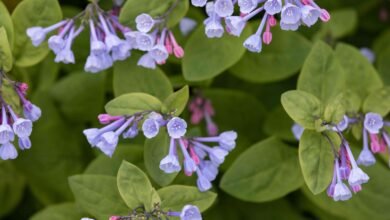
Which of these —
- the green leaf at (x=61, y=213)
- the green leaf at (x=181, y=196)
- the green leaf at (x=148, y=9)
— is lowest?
the green leaf at (x=61, y=213)

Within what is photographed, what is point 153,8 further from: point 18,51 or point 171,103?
point 18,51

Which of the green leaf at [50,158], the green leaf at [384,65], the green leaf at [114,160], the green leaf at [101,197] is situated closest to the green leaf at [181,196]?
the green leaf at [101,197]

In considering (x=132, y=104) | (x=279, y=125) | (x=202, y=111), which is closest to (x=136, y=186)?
(x=132, y=104)

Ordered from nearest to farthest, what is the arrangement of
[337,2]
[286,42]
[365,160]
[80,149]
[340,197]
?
[340,197]
[365,160]
[286,42]
[80,149]
[337,2]

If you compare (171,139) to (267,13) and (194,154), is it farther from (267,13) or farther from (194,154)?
(267,13)

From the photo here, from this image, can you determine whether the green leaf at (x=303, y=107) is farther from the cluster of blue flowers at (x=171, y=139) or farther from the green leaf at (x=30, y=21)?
the green leaf at (x=30, y=21)

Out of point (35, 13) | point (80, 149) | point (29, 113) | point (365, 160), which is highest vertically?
point (35, 13)

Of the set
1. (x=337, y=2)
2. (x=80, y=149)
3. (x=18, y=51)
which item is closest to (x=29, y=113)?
(x=18, y=51)
